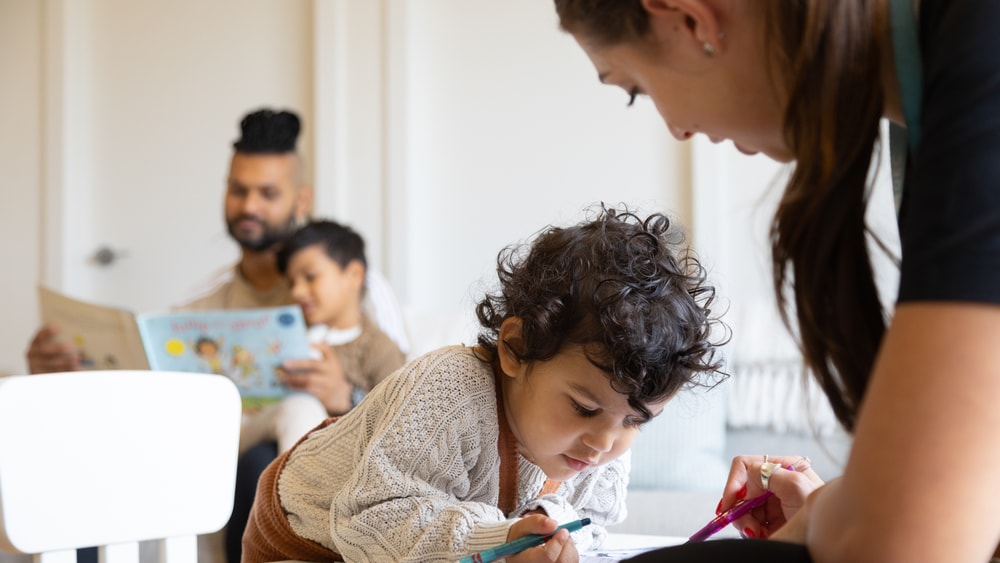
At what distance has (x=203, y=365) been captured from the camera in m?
2.06

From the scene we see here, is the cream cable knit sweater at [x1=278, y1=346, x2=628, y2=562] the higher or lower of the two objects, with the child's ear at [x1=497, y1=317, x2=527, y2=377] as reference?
lower

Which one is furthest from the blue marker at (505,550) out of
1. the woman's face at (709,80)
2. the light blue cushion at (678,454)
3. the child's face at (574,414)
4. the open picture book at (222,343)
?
the light blue cushion at (678,454)

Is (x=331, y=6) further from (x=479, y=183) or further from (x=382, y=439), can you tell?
(x=382, y=439)

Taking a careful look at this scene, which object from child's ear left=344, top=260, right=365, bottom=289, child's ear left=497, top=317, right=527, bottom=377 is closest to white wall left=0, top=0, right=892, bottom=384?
child's ear left=344, top=260, right=365, bottom=289

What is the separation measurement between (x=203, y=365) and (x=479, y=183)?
116 centimetres

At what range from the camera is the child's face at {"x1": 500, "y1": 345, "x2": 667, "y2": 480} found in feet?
3.62

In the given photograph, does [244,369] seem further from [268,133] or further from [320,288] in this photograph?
[268,133]

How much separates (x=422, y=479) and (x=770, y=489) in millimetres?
361

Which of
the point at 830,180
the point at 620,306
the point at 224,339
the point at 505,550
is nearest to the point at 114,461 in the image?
the point at 505,550

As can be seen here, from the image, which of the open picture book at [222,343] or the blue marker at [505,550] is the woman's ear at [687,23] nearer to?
the blue marker at [505,550]

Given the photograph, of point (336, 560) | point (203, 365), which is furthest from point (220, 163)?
point (336, 560)

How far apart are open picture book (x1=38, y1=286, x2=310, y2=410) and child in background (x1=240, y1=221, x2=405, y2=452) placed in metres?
0.05

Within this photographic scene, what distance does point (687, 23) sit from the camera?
726mm

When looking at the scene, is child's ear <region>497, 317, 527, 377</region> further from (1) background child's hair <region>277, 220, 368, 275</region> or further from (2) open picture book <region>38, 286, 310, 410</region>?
(1) background child's hair <region>277, 220, 368, 275</region>
